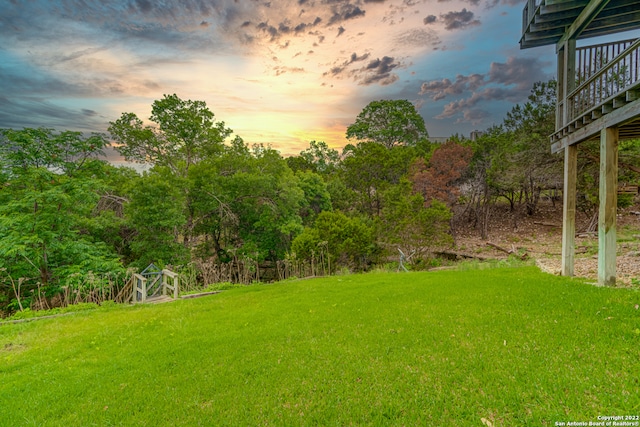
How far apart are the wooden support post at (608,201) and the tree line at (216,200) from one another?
7.16 ft

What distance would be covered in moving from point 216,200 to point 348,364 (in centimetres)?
1385

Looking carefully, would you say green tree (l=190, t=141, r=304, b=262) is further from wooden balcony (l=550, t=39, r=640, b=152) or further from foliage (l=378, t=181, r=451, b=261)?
wooden balcony (l=550, t=39, r=640, b=152)

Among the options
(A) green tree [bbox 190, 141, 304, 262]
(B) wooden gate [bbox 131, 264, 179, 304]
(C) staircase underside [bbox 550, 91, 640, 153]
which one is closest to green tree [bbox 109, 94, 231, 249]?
(A) green tree [bbox 190, 141, 304, 262]

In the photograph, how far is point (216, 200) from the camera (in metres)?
15.8

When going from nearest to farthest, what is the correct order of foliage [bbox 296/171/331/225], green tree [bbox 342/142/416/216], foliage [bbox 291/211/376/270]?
foliage [bbox 291/211/376/270], foliage [bbox 296/171/331/225], green tree [bbox 342/142/416/216]

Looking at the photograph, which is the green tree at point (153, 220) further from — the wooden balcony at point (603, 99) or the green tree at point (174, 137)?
the wooden balcony at point (603, 99)

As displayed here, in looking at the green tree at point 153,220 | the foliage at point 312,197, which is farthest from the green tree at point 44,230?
the foliage at point 312,197

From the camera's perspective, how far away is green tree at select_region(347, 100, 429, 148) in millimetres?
30141

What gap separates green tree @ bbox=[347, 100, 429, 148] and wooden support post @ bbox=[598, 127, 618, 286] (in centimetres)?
2527

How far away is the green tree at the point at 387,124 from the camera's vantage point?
30.1 meters

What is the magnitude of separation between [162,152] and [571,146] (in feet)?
60.0

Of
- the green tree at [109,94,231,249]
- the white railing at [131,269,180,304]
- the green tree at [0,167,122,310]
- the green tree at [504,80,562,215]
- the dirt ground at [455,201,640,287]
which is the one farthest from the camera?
the green tree at [109,94,231,249]

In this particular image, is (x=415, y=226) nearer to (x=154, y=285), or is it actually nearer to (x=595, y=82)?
(x=595, y=82)

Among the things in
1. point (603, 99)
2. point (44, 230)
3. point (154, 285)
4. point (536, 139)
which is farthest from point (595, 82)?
point (44, 230)
